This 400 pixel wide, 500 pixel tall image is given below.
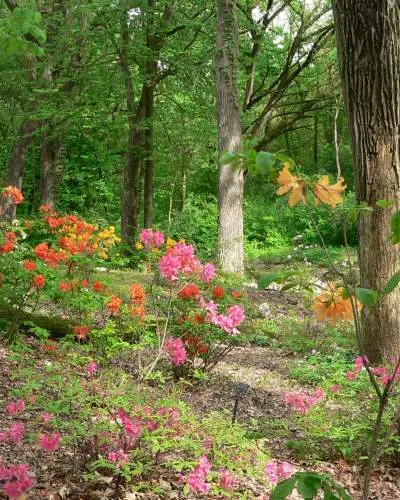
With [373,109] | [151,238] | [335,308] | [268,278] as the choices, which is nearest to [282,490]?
[268,278]

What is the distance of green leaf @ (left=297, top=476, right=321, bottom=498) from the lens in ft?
3.92

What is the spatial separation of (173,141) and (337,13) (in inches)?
499

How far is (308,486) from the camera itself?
1214 millimetres

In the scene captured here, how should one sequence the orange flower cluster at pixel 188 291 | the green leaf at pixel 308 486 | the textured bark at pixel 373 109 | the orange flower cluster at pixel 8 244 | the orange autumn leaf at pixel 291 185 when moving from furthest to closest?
1. the orange flower cluster at pixel 8 244
2. the orange flower cluster at pixel 188 291
3. the textured bark at pixel 373 109
4. the orange autumn leaf at pixel 291 185
5. the green leaf at pixel 308 486

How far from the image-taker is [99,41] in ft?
38.3

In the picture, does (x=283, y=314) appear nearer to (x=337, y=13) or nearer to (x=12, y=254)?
(x=12, y=254)

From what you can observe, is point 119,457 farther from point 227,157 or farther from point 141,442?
point 227,157

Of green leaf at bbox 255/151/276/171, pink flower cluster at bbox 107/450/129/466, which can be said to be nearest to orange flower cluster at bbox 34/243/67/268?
pink flower cluster at bbox 107/450/129/466

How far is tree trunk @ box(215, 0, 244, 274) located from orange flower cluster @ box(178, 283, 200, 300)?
4.67 meters

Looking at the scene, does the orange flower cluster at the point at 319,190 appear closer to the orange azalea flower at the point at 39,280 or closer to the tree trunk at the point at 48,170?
the orange azalea flower at the point at 39,280

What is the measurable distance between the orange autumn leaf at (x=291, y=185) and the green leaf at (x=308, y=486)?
662 mm

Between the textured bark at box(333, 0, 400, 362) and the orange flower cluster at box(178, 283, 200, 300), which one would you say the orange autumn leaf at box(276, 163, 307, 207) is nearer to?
the textured bark at box(333, 0, 400, 362)

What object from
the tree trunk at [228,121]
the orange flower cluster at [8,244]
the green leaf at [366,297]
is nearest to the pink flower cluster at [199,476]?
the green leaf at [366,297]

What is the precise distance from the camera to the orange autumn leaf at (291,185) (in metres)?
1.53
